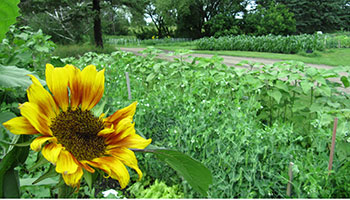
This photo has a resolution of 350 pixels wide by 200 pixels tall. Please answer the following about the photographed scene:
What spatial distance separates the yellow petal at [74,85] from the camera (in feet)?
0.52

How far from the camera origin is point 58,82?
0.50 feet

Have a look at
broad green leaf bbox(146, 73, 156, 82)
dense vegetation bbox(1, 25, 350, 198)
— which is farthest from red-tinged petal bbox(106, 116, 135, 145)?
broad green leaf bbox(146, 73, 156, 82)

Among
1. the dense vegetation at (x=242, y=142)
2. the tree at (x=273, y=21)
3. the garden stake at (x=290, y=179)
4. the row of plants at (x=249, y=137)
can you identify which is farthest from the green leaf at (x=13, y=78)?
the tree at (x=273, y=21)

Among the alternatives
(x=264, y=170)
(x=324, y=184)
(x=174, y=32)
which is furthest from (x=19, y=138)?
(x=174, y=32)

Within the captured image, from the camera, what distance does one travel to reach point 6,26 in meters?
0.15

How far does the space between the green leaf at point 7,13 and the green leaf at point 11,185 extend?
0.23 feet

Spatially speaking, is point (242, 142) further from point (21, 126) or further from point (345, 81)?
point (21, 126)

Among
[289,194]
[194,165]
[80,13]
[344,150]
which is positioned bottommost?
[289,194]

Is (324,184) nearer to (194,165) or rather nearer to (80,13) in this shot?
(194,165)

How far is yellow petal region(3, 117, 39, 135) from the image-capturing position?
13 cm

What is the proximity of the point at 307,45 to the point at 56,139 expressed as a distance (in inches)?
335

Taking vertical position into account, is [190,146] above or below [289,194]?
above

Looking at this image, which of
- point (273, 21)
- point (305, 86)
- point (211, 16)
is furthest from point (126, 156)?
point (211, 16)

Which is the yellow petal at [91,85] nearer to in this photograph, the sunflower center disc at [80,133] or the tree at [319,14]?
the sunflower center disc at [80,133]
